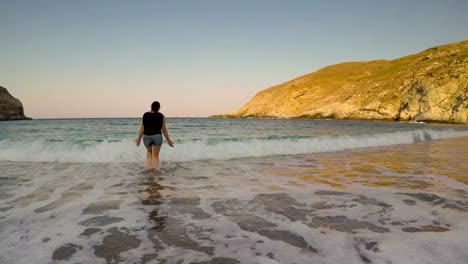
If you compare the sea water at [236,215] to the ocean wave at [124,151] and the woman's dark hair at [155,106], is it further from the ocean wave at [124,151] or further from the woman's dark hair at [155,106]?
the ocean wave at [124,151]

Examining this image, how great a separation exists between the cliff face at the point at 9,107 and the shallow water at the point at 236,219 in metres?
142

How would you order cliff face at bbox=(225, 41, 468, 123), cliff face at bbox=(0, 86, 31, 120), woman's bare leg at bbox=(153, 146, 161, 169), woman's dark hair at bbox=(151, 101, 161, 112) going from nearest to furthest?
woman's dark hair at bbox=(151, 101, 161, 112)
woman's bare leg at bbox=(153, 146, 161, 169)
cliff face at bbox=(225, 41, 468, 123)
cliff face at bbox=(0, 86, 31, 120)

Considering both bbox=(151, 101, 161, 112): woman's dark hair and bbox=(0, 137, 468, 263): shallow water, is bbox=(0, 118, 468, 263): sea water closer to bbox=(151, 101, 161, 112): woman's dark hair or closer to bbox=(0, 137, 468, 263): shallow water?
bbox=(0, 137, 468, 263): shallow water

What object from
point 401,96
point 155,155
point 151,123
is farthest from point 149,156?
point 401,96

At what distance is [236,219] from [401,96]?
96964mm

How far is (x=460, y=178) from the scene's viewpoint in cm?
820

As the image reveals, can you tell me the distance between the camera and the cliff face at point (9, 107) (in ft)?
400

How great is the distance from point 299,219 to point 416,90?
302 ft

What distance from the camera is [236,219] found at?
191 inches

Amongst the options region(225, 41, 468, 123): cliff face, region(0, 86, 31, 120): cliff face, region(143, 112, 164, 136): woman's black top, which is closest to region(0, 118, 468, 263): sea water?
region(143, 112, 164, 136): woman's black top

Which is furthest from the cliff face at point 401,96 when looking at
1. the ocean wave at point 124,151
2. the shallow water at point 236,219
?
the shallow water at point 236,219

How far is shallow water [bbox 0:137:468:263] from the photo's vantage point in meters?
3.50

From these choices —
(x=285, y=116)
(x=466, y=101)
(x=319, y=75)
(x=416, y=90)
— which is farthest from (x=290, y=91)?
(x=466, y=101)

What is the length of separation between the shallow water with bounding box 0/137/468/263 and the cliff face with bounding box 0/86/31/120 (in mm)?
142192
